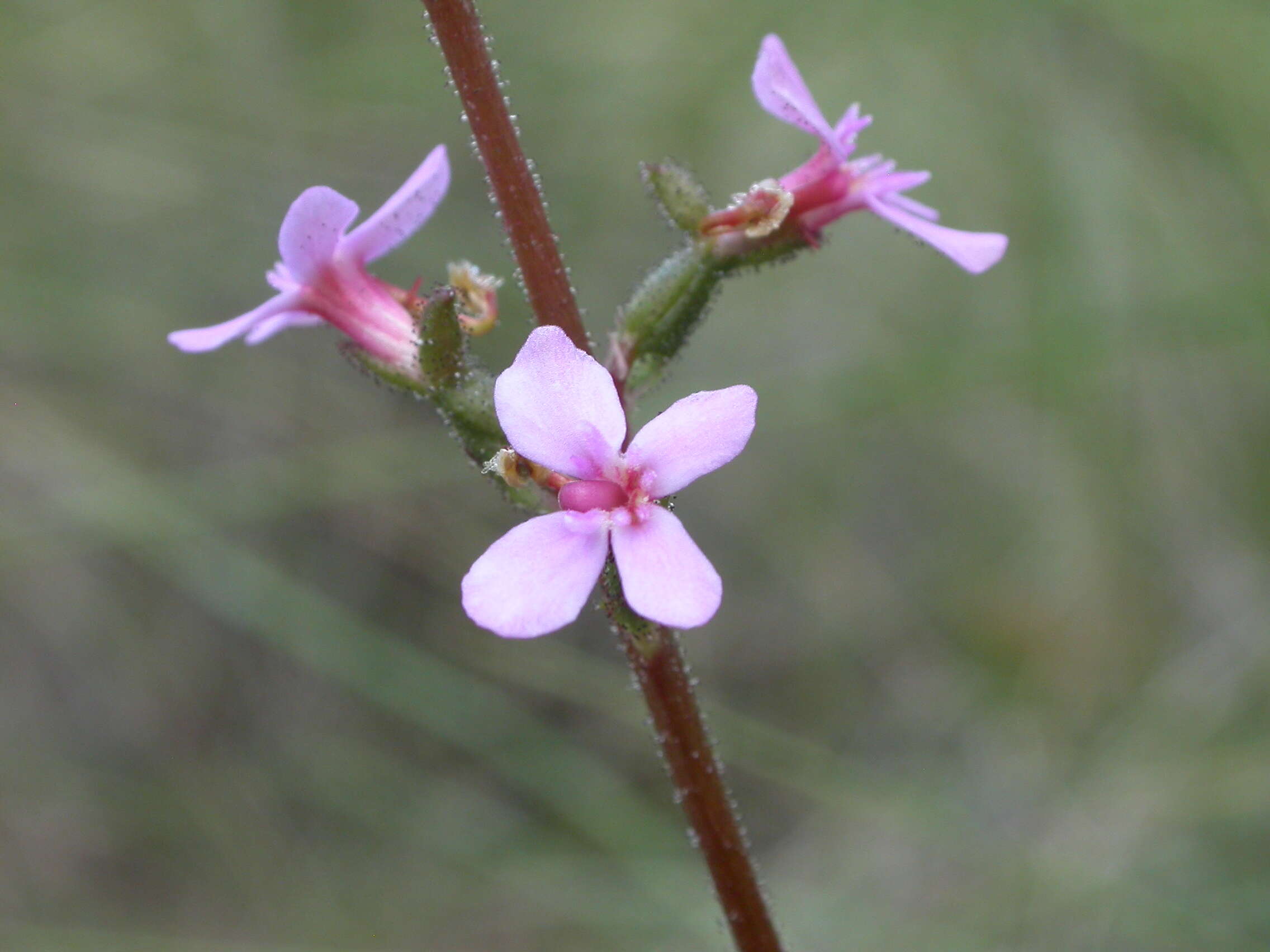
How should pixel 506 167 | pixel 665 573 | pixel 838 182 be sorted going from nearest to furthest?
pixel 665 573
pixel 506 167
pixel 838 182

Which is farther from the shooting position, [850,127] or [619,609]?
[850,127]

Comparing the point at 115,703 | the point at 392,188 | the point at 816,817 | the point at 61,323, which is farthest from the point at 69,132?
the point at 816,817

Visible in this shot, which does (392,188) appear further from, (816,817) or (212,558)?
(816,817)

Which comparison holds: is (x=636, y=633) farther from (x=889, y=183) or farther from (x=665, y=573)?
(x=889, y=183)

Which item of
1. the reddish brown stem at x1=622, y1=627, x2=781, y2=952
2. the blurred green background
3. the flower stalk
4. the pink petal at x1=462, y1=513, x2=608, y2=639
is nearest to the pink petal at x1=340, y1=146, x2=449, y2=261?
the flower stalk

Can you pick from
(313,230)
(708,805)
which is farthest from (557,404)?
(708,805)

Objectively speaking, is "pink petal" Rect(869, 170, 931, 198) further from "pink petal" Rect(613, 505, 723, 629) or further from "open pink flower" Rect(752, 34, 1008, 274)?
"pink petal" Rect(613, 505, 723, 629)

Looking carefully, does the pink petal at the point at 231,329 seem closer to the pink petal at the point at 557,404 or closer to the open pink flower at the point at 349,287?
the open pink flower at the point at 349,287

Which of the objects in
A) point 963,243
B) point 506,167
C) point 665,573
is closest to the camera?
point 665,573
